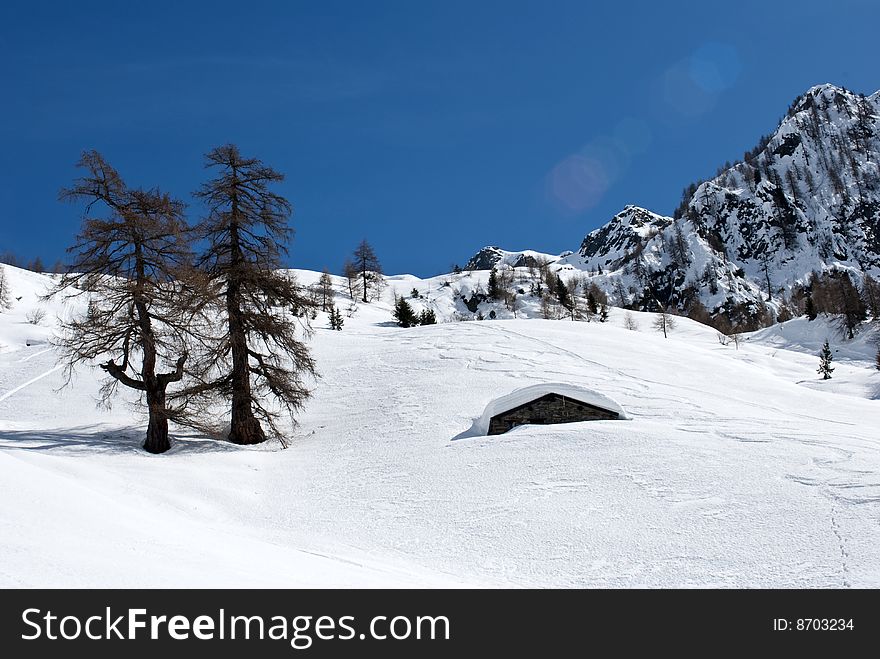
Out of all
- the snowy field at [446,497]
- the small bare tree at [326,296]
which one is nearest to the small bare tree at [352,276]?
the small bare tree at [326,296]

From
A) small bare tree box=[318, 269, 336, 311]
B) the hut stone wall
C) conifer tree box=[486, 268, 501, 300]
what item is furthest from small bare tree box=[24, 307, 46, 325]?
conifer tree box=[486, 268, 501, 300]

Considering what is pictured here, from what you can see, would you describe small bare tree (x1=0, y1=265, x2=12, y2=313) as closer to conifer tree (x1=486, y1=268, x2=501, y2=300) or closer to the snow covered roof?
the snow covered roof

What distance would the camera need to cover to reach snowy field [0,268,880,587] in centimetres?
634

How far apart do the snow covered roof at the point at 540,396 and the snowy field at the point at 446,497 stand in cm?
124

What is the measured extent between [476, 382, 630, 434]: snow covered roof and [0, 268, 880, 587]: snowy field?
1.24 meters

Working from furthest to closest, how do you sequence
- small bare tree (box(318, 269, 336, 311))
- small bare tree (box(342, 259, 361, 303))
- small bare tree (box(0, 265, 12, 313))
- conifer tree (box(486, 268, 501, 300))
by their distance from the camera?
conifer tree (box(486, 268, 501, 300)) < small bare tree (box(342, 259, 361, 303)) < small bare tree (box(318, 269, 336, 311)) < small bare tree (box(0, 265, 12, 313))

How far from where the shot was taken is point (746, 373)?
31.8 meters

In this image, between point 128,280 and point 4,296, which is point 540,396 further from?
point 4,296

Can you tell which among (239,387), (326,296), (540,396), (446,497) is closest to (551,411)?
(540,396)

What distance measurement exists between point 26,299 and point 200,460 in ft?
260

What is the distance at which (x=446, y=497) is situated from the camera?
1151 cm

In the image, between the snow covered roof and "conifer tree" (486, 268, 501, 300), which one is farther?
"conifer tree" (486, 268, 501, 300)

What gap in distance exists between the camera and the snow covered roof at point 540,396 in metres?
17.1
